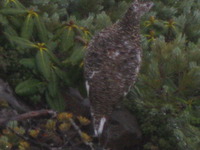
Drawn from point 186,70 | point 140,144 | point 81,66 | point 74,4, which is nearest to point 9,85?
point 81,66

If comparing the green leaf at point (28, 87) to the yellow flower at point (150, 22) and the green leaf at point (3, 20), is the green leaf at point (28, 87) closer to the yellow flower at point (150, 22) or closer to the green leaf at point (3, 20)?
the green leaf at point (3, 20)

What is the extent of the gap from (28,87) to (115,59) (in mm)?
744

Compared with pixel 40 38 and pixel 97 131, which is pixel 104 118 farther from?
pixel 40 38

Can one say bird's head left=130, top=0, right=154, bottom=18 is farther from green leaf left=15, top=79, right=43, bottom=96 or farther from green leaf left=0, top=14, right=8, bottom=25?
green leaf left=0, top=14, right=8, bottom=25

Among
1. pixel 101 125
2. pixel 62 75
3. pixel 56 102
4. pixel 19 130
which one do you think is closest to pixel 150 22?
pixel 62 75

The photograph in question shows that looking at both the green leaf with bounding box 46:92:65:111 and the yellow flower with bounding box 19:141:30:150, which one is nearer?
the yellow flower with bounding box 19:141:30:150

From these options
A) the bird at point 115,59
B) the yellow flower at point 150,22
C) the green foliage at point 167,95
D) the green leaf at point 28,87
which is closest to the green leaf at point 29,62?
the green leaf at point 28,87

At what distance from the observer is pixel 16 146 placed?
97.0 inches

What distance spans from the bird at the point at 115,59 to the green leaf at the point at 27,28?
2.10ft

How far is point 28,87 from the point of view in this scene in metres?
2.88

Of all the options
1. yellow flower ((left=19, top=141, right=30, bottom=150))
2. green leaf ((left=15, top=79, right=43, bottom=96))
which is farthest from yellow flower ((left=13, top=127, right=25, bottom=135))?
green leaf ((left=15, top=79, right=43, bottom=96))

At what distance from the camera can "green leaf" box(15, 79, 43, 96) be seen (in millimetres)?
2826

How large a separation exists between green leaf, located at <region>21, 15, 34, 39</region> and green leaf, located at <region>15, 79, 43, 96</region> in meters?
0.34

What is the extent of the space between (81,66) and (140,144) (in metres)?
0.73
